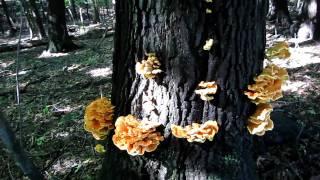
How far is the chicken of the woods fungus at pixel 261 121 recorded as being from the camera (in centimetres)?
247

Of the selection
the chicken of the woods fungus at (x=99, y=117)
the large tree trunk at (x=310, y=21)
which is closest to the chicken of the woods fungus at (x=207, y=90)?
the chicken of the woods fungus at (x=99, y=117)

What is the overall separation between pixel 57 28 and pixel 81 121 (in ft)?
25.0

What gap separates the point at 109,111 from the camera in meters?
2.74

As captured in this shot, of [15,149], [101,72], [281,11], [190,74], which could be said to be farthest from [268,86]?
[281,11]

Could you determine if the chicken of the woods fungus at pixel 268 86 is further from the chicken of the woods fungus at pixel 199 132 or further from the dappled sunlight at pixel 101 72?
the dappled sunlight at pixel 101 72

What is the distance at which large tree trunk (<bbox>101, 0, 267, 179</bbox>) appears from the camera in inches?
89.4

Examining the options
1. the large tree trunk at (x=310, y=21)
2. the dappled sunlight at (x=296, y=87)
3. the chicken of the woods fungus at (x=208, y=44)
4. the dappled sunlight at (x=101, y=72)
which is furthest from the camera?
the large tree trunk at (x=310, y=21)

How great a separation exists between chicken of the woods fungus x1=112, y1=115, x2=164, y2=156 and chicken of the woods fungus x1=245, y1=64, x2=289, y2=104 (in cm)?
76

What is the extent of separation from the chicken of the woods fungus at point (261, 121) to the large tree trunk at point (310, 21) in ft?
21.8

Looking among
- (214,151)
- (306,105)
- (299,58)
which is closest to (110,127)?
(214,151)

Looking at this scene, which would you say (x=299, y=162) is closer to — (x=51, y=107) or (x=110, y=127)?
(x=110, y=127)

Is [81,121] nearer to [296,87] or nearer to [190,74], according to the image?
[190,74]

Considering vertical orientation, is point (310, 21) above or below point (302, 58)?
above

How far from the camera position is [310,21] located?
834cm
